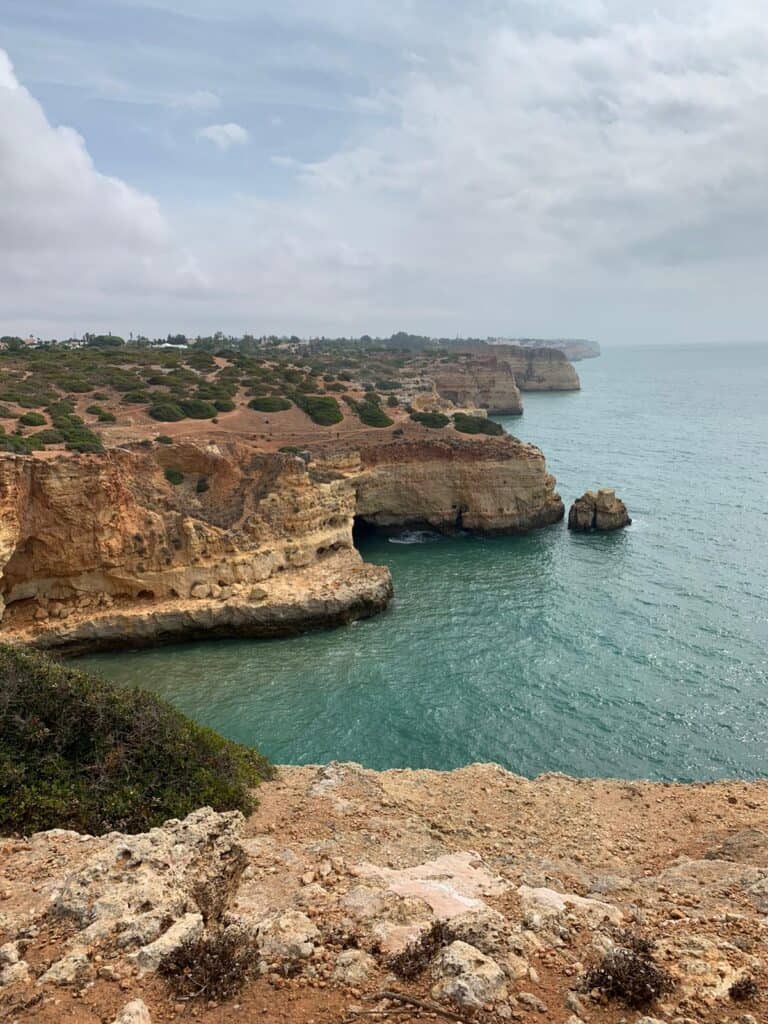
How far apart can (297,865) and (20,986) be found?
3.82 metres

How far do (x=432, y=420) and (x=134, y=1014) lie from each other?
151 feet

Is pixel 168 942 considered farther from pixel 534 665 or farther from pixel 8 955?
pixel 534 665

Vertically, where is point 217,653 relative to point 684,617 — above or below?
below

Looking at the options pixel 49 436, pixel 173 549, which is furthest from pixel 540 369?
pixel 173 549

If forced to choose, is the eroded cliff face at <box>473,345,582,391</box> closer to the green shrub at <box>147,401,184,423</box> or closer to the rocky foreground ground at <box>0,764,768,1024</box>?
the green shrub at <box>147,401,184,423</box>

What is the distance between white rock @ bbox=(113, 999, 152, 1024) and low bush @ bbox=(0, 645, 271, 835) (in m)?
4.77

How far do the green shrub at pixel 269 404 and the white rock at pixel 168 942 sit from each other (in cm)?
4158

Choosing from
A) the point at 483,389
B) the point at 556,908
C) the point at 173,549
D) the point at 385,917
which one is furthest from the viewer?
the point at 483,389

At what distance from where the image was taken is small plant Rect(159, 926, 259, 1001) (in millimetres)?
5281

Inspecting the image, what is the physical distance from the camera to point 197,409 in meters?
41.8

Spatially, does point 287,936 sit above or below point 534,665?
above

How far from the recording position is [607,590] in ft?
96.6

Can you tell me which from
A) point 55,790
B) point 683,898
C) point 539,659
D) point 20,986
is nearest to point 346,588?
point 539,659

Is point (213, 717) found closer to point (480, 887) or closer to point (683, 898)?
point (480, 887)
